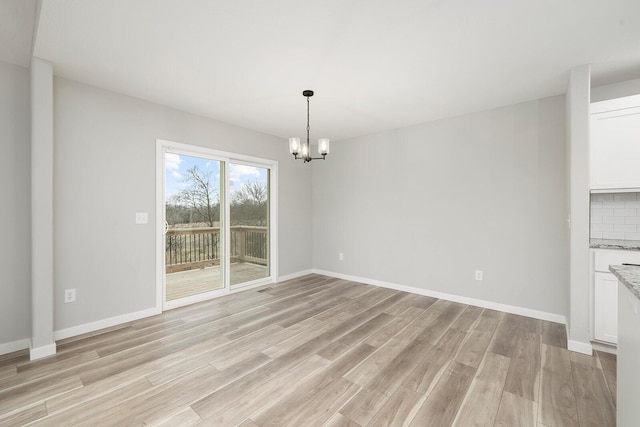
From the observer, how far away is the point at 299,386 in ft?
6.59

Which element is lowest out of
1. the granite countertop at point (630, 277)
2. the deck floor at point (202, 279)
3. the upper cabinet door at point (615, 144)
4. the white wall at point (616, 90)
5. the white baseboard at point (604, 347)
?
the white baseboard at point (604, 347)

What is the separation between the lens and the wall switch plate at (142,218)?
3.27 metres

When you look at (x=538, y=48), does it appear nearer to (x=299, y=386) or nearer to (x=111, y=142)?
(x=299, y=386)

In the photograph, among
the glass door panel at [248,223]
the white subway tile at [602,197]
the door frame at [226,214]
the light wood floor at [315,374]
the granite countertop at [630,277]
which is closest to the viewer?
the granite countertop at [630,277]

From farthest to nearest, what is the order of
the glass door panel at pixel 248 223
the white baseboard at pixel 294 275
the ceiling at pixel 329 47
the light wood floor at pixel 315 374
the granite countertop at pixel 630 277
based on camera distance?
the white baseboard at pixel 294 275
the glass door panel at pixel 248 223
the ceiling at pixel 329 47
the light wood floor at pixel 315 374
the granite countertop at pixel 630 277

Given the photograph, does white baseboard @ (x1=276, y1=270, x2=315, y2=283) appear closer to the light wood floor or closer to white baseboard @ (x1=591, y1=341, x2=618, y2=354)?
the light wood floor

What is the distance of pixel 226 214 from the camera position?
13.7 ft

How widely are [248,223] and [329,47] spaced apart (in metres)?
3.13

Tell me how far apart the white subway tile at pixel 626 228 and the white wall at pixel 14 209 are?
19.0 feet

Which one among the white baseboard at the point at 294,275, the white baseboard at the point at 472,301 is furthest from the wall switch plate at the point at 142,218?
the white baseboard at the point at 472,301

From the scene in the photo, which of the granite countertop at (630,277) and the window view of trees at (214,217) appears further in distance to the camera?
the window view of trees at (214,217)

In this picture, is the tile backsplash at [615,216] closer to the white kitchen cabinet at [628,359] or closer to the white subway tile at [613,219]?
the white subway tile at [613,219]

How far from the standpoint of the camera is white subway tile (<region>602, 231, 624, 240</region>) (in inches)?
110

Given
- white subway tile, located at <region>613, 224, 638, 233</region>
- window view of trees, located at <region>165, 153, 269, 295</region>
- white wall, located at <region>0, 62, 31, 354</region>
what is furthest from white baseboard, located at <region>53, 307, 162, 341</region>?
white subway tile, located at <region>613, 224, 638, 233</region>
